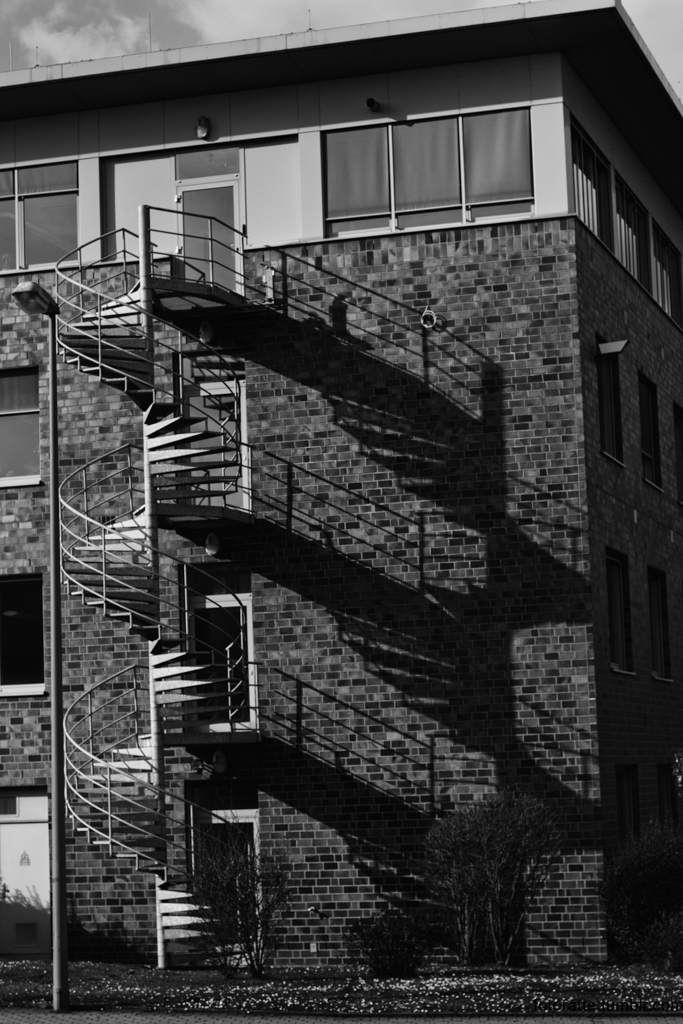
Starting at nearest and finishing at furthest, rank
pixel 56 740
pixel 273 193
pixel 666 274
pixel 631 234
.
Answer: pixel 56 740
pixel 273 193
pixel 631 234
pixel 666 274

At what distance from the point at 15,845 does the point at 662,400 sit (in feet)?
40.5

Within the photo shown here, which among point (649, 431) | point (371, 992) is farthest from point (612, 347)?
point (371, 992)

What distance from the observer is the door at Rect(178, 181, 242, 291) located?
2244cm

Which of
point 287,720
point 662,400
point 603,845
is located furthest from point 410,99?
point 603,845

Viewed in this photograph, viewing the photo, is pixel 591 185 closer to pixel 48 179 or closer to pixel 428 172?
pixel 428 172

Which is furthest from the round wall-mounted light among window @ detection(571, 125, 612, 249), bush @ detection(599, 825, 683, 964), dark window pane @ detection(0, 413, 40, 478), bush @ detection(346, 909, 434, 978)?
bush @ detection(599, 825, 683, 964)

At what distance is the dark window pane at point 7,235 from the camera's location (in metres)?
23.6

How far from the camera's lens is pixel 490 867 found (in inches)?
749

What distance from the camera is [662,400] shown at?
26359 mm

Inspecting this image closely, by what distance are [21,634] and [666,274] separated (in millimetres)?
12672

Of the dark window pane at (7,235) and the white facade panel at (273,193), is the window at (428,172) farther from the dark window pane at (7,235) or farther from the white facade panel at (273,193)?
the dark window pane at (7,235)

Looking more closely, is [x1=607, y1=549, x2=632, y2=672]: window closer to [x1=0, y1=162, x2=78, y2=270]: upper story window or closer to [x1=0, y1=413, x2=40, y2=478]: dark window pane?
[x1=0, y1=413, x2=40, y2=478]: dark window pane

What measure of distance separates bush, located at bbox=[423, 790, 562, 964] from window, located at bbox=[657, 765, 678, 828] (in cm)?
529

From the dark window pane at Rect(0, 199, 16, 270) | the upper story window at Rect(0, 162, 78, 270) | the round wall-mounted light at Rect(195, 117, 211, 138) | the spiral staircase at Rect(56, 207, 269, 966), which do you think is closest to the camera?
Answer: the spiral staircase at Rect(56, 207, 269, 966)
